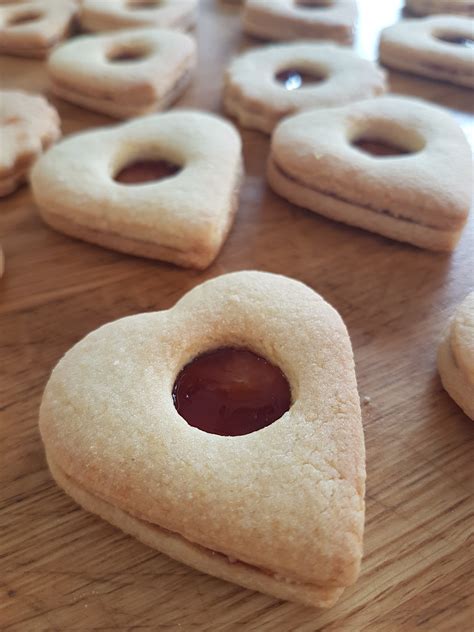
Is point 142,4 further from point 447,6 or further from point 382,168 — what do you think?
point 382,168

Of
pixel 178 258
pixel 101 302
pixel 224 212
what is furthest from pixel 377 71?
pixel 101 302

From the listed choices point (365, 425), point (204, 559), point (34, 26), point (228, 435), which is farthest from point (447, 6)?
point (204, 559)

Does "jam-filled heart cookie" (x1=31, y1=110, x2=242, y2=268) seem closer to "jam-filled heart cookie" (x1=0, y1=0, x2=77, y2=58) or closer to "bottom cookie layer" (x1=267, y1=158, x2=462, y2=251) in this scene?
"bottom cookie layer" (x1=267, y1=158, x2=462, y2=251)

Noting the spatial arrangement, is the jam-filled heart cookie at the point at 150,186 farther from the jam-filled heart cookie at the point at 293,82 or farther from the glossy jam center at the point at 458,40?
the glossy jam center at the point at 458,40

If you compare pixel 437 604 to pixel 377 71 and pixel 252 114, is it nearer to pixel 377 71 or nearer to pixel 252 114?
pixel 252 114

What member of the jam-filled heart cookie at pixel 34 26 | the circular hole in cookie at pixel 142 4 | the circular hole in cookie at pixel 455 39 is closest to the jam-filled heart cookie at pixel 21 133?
the jam-filled heart cookie at pixel 34 26

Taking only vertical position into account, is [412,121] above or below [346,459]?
above

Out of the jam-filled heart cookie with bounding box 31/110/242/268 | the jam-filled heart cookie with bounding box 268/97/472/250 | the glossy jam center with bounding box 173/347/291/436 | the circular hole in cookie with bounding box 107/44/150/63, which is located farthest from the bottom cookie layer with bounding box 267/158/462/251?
the circular hole in cookie with bounding box 107/44/150/63
